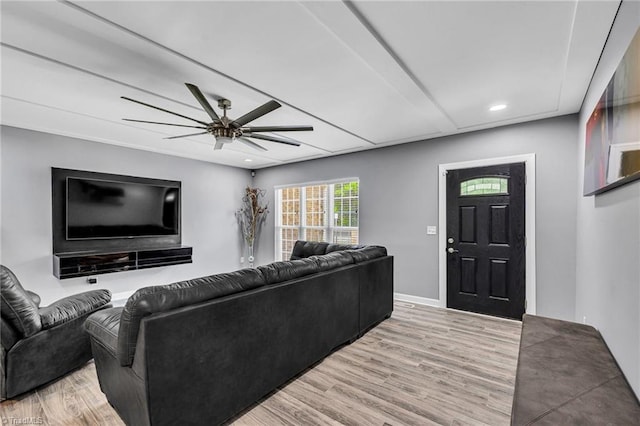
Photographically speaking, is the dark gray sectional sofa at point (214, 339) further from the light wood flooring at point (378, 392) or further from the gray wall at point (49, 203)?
the gray wall at point (49, 203)

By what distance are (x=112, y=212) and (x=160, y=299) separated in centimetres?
387

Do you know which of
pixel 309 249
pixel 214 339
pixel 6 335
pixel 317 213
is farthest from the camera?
pixel 317 213

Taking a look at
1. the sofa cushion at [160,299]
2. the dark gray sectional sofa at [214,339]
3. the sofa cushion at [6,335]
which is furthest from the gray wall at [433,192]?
the sofa cushion at [6,335]

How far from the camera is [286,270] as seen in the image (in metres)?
2.26

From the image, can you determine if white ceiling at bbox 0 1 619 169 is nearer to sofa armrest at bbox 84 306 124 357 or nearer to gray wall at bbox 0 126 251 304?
gray wall at bbox 0 126 251 304

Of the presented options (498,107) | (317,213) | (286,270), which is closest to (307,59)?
(286,270)

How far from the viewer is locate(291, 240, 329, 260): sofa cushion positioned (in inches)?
163

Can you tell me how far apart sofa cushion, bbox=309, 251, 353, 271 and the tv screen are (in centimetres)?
368

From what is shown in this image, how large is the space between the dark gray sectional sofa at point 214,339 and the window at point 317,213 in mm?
2714

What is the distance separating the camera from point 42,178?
394 centimetres

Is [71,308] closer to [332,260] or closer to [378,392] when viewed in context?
[332,260]

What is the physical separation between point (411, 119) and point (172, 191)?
14.1 feet

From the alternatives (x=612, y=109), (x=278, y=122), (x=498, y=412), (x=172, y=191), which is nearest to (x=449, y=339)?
(x=498, y=412)

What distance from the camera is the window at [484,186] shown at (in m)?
3.70
